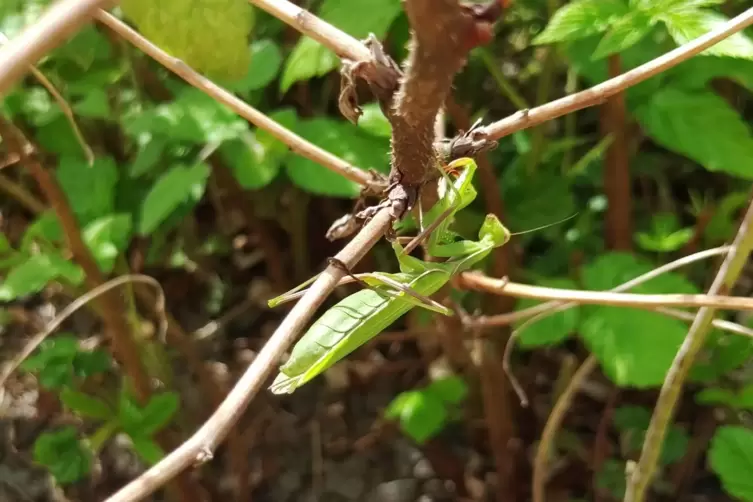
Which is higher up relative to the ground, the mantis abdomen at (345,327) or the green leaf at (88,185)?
the green leaf at (88,185)

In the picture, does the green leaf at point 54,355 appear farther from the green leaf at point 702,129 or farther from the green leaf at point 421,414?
the green leaf at point 702,129

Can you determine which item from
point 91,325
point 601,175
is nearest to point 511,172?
point 601,175

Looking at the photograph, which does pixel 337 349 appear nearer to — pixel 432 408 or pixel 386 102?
pixel 386 102

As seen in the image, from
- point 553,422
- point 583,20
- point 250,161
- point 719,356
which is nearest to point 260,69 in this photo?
point 250,161

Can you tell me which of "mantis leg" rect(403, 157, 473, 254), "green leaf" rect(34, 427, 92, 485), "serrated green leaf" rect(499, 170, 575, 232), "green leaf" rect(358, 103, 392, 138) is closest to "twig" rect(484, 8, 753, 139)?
"mantis leg" rect(403, 157, 473, 254)

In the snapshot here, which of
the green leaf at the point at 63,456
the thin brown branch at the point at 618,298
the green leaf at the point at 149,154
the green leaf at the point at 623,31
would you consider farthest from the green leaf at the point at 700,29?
the green leaf at the point at 63,456

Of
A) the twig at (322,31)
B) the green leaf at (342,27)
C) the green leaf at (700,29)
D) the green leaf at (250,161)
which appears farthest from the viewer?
the green leaf at (250,161)
